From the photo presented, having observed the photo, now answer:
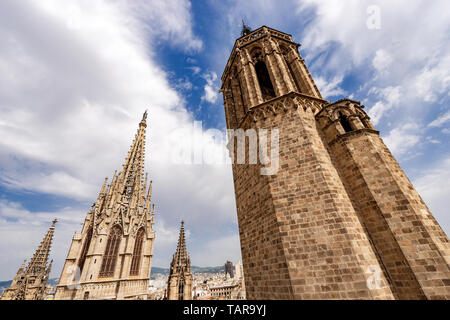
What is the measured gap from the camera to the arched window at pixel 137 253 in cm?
2555

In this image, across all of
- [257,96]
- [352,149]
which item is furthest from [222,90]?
[352,149]

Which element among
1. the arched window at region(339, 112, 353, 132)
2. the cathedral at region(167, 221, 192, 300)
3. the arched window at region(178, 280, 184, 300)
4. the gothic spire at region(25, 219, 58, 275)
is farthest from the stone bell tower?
the gothic spire at region(25, 219, 58, 275)

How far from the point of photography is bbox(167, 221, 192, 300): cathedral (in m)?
26.6

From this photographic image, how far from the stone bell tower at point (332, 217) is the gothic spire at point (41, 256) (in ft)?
97.5

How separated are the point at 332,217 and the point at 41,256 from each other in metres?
34.4

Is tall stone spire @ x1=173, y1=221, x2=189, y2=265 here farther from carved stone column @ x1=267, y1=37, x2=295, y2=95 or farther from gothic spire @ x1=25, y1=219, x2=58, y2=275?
carved stone column @ x1=267, y1=37, x2=295, y2=95

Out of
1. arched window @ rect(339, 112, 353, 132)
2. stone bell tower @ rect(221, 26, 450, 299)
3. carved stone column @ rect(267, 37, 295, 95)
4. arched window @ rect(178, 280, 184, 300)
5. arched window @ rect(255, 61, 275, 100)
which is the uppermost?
arched window @ rect(255, 61, 275, 100)

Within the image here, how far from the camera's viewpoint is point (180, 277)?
27953 millimetres

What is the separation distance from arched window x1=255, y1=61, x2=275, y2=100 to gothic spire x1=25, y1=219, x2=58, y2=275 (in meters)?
33.2

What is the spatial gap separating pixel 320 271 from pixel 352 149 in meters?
4.63

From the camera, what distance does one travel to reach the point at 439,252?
16.0 feet

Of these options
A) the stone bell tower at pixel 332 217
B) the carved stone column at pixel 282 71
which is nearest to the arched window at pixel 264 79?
the carved stone column at pixel 282 71
